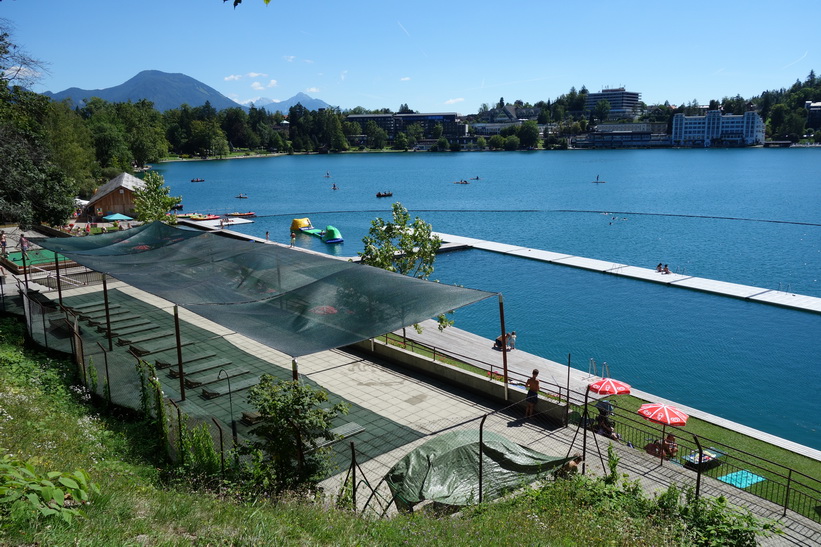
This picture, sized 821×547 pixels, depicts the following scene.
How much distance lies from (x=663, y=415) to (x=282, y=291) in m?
9.46

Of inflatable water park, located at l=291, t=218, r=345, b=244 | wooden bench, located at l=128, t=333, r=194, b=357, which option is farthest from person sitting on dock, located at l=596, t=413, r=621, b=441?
inflatable water park, located at l=291, t=218, r=345, b=244

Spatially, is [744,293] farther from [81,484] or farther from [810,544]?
[81,484]

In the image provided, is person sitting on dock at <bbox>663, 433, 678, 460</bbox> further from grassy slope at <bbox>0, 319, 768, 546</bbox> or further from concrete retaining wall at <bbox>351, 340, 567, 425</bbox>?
grassy slope at <bbox>0, 319, 768, 546</bbox>

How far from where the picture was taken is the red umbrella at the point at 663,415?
13641mm

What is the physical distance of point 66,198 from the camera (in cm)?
4169

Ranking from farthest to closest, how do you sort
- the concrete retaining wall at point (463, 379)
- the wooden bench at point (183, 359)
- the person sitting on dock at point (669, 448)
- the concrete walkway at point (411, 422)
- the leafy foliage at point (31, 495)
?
the wooden bench at point (183, 359)
the concrete retaining wall at point (463, 379)
the person sitting on dock at point (669, 448)
the concrete walkway at point (411, 422)
the leafy foliage at point (31, 495)

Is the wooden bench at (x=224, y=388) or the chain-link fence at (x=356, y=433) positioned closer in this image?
the chain-link fence at (x=356, y=433)

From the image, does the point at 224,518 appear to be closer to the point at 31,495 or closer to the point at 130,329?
the point at 31,495

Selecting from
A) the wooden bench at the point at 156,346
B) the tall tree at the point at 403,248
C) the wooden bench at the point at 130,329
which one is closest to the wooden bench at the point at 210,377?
the wooden bench at the point at 156,346

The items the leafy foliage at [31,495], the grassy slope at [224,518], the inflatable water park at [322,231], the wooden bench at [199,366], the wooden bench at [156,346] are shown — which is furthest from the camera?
the inflatable water park at [322,231]

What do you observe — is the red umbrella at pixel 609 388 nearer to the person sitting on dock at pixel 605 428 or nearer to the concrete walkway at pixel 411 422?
the person sitting on dock at pixel 605 428

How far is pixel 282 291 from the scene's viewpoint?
44.7 feet

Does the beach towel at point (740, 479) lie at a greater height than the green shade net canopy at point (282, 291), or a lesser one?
lesser

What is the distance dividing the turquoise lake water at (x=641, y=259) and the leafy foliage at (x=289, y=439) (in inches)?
609
